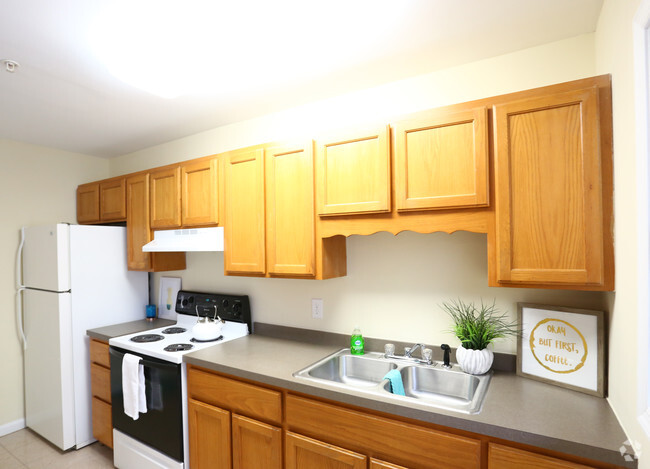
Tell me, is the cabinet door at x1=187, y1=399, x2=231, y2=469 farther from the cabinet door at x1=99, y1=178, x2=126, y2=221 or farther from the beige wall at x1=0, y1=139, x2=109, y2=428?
the beige wall at x1=0, y1=139, x2=109, y2=428

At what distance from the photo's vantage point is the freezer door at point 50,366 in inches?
105

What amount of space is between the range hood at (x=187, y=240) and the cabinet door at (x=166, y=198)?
3.1 inches

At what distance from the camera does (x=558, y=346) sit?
5.11ft

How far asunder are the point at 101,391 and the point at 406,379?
2264 millimetres

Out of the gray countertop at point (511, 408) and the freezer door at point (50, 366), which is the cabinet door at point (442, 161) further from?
the freezer door at point (50, 366)

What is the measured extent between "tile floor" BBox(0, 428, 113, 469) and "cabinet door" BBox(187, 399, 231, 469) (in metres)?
1.03

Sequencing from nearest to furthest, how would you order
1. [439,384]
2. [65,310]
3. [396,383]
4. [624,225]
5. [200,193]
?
1. [624,225]
2. [396,383]
3. [439,384]
4. [200,193]
5. [65,310]

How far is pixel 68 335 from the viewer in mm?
2693

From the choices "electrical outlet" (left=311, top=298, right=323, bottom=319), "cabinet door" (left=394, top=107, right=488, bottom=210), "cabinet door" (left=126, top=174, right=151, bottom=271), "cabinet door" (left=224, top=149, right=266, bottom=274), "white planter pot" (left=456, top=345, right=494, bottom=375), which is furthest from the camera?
"cabinet door" (left=126, top=174, right=151, bottom=271)

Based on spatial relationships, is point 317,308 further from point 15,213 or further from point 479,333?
point 15,213

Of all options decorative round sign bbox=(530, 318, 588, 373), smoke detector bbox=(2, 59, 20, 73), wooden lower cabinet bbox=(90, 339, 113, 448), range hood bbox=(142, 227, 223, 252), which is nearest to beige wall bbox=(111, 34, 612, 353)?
decorative round sign bbox=(530, 318, 588, 373)

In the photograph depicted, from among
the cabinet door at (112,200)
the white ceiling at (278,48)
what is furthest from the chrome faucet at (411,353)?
the cabinet door at (112,200)

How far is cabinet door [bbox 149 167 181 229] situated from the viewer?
8.57 ft

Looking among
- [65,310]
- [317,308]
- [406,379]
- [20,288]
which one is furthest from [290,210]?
[20,288]
